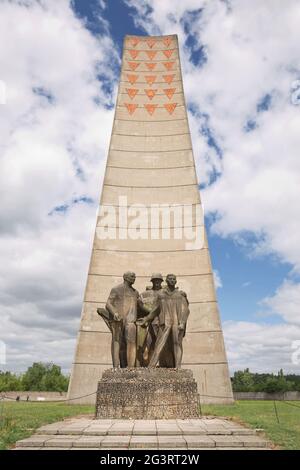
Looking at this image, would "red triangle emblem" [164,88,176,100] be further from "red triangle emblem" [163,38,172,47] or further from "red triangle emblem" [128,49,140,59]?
"red triangle emblem" [163,38,172,47]

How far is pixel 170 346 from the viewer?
8.61 m

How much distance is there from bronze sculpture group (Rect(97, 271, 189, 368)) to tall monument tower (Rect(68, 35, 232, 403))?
26.7 ft

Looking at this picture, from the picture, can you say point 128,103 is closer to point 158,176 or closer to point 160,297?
point 158,176

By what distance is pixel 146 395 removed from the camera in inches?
299

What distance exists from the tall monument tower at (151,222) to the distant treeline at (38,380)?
122ft

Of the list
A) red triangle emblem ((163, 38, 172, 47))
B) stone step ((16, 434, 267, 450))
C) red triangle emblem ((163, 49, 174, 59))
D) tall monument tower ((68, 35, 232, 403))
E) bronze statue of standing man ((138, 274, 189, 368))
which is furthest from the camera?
red triangle emblem ((163, 38, 172, 47))

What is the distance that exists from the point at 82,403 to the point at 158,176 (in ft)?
34.3

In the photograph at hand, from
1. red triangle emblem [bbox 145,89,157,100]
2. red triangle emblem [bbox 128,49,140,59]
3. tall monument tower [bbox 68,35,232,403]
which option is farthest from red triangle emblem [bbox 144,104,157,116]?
red triangle emblem [bbox 128,49,140,59]

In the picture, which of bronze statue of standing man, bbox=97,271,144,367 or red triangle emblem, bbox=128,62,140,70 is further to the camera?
red triangle emblem, bbox=128,62,140,70

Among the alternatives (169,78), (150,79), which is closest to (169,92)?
(169,78)

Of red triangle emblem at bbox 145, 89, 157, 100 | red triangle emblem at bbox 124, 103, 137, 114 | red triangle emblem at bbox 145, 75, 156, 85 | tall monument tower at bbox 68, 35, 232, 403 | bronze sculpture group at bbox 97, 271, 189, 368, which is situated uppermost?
red triangle emblem at bbox 145, 75, 156, 85

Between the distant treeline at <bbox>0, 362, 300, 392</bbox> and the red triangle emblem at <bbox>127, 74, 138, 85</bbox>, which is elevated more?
the red triangle emblem at <bbox>127, 74, 138, 85</bbox>

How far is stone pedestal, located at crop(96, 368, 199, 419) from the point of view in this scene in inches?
295

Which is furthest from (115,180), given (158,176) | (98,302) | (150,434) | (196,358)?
(150,434)
